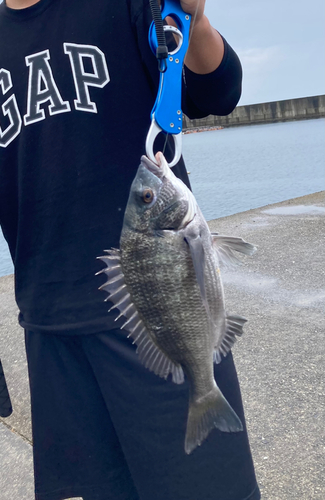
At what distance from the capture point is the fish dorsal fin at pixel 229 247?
3.73 ft

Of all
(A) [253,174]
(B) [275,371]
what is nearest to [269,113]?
(A) [253,174]

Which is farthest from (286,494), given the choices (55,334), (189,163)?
(189,163)

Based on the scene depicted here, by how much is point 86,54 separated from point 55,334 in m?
0.83

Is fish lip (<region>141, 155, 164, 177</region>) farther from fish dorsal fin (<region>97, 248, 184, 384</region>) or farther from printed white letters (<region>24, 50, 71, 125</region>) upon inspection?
printed white letters (<region>24, 50, 71, 125</region>)

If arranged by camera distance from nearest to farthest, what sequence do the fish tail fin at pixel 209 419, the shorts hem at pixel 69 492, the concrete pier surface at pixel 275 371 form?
1. the fish tail fin at pixel 209 419
2. the shorts hem at pixel 69 492
3. the concrete pier surface at pixel 275 371

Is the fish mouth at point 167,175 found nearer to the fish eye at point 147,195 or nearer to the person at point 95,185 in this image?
the fish eye at point 147,195

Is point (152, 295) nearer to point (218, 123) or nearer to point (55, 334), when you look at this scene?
point (55, 334)

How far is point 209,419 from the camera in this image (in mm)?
1188

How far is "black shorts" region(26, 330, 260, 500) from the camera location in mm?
1379

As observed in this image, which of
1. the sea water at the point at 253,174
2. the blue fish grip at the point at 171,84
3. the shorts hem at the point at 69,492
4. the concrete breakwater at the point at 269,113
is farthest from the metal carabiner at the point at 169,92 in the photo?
the concrete breakwater at the point at 269,113

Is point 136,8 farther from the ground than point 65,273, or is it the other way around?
point 136,8

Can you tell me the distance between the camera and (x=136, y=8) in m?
1.33

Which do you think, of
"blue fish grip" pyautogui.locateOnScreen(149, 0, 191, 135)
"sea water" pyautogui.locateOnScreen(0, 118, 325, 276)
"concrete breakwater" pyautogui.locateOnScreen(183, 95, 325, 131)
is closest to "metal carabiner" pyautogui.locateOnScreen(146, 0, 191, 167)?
"blue fish grip" pyautogui.locateOnScreen(149, 0, 191, 135)

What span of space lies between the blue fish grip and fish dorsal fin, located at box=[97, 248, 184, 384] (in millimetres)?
317
